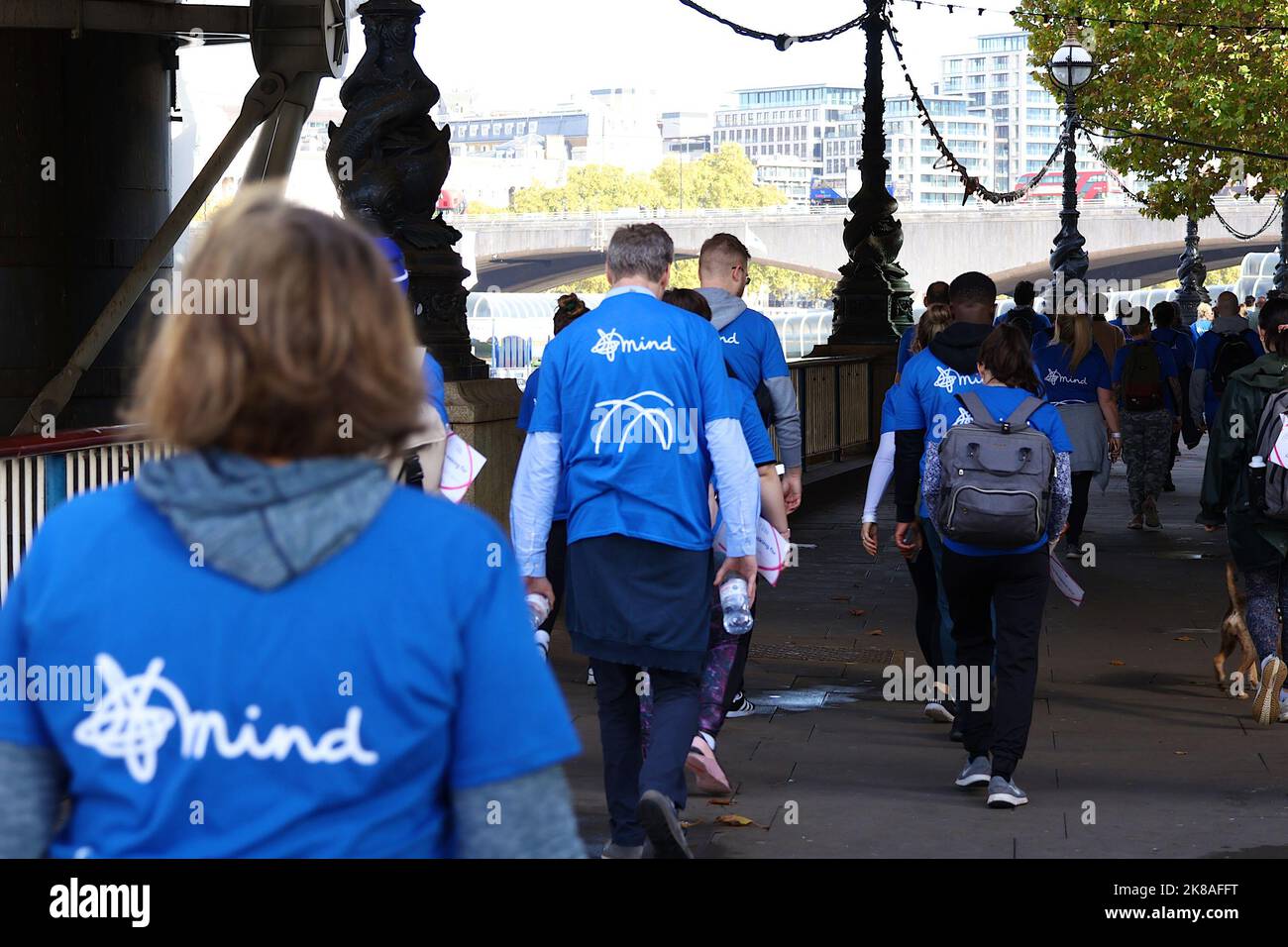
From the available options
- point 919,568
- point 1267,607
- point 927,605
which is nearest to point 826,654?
point 927,605

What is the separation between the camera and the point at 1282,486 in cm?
753

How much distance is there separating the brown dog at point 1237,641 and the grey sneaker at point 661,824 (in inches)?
159

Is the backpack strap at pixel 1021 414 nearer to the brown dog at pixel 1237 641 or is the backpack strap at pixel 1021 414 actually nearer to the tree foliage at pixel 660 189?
the brown dog at pixel 1237 641

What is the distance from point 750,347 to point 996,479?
1443 millimetres

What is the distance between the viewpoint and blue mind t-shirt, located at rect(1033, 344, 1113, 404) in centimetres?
1266

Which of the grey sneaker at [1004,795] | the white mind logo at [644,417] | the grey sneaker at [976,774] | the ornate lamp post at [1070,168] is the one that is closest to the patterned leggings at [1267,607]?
the grey sneaker at [976,774]

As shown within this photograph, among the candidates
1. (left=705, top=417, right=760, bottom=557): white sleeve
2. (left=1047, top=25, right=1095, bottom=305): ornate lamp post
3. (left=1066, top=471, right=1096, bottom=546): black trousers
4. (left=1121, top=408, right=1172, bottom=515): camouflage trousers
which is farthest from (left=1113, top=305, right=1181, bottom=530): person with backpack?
(left=705, top=417, right=760, bottom=557): white sleeve

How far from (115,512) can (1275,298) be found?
24.0 ft

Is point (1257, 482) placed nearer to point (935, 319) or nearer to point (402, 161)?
point (935, 319)

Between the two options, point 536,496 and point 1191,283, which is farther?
point 1191,283

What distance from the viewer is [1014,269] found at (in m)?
84.1

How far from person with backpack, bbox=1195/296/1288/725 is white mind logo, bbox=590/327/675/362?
3.45m

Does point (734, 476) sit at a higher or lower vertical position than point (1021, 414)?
lower
